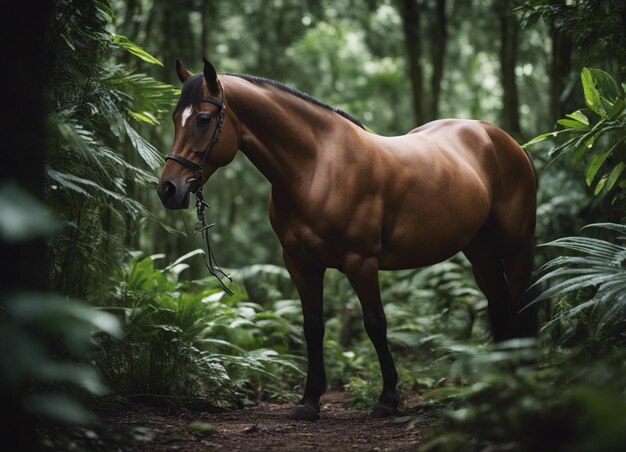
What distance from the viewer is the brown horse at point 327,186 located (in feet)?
12.6

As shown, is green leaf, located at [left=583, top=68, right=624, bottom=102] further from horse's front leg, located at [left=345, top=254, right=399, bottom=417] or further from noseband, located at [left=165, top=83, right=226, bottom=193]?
noseband, located at [left=165, top=83, right=226, bottom=193]

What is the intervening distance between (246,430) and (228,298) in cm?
318

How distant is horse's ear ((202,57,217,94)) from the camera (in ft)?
12.1

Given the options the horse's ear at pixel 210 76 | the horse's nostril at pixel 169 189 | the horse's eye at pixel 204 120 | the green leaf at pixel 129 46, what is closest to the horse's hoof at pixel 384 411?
the horse's nostril at pixel 169 189

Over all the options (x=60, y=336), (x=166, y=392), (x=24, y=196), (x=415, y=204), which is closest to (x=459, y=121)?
(x=415, y=204)

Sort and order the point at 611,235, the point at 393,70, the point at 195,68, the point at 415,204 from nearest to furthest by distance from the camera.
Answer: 1. the point at 415,204
2. the point at 611,235
3. the point at 195,68
4. the point at 393,70

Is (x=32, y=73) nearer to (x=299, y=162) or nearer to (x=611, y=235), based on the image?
(x=299, y=162)

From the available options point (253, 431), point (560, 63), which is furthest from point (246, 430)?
point (560, 63)

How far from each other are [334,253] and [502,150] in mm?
2175

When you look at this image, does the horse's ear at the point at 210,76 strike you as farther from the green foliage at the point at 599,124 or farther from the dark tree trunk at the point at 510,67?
the dark tree trunk at the point at 510,67

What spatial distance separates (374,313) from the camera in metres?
4.14

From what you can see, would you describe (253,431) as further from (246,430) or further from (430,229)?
(430,229)

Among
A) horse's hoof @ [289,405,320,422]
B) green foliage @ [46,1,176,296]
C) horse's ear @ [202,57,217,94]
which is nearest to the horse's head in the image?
horse's ear @ [202,57,217,94]

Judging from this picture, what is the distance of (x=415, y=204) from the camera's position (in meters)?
4.49
